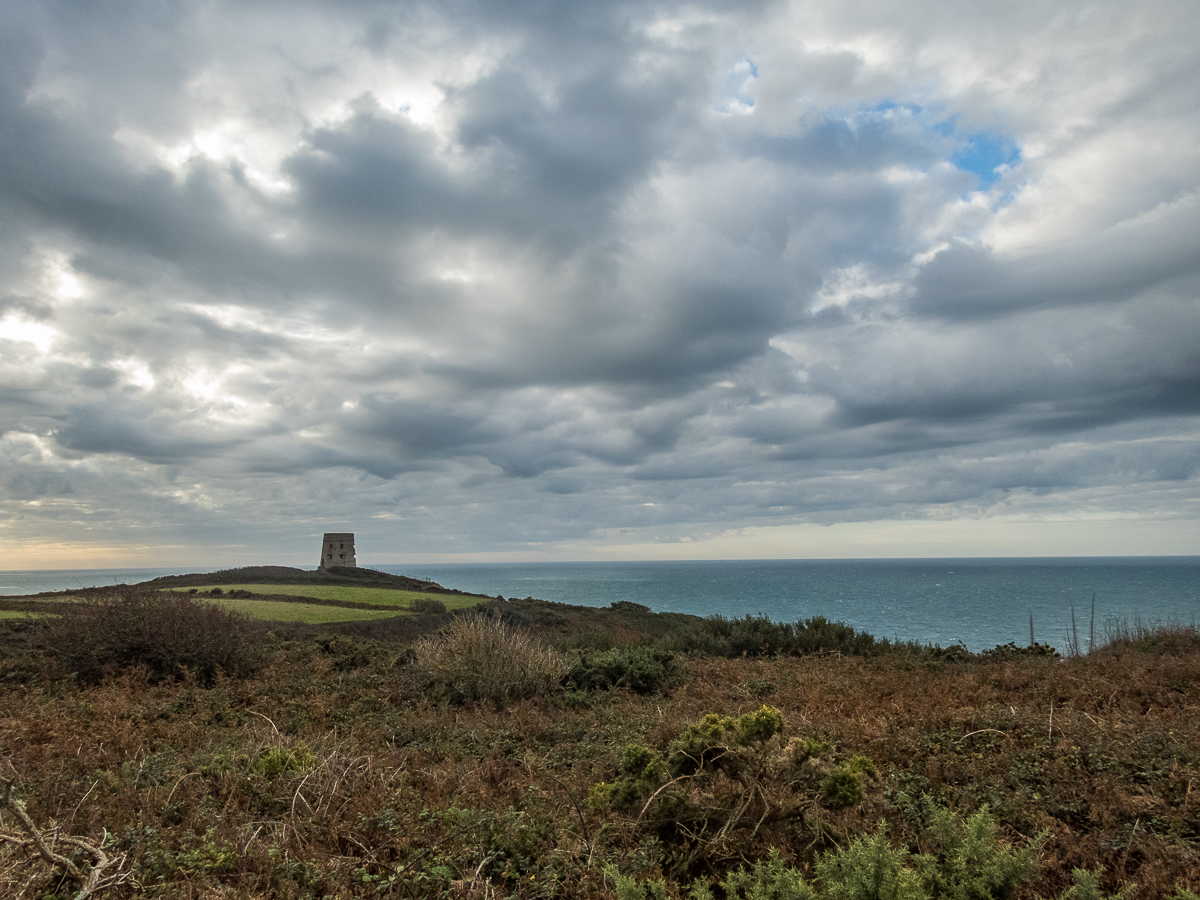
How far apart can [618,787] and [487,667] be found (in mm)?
8248

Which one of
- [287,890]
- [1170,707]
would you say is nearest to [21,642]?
[287,890]

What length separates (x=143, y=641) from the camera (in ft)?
45.1

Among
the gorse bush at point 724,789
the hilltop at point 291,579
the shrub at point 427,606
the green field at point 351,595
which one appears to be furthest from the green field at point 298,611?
the gorse bush at point 724,789

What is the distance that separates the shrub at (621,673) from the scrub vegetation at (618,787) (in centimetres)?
64

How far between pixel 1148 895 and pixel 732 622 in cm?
1749

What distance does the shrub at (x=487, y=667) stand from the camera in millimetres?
12414

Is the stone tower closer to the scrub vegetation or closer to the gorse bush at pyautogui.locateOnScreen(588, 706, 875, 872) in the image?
the scrub vegetation

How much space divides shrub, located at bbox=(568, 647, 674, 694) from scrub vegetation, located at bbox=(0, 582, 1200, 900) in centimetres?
64

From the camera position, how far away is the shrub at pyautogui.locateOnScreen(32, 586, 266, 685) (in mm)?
13422

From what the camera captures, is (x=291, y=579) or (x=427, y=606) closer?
(x=427, y=606)

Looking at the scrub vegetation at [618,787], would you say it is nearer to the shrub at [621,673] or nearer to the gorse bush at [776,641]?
the shrub at [621,673]

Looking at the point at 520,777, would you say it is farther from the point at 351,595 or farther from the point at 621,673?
the point at 351,595

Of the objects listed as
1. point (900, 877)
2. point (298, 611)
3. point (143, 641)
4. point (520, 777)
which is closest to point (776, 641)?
point (520, 777)

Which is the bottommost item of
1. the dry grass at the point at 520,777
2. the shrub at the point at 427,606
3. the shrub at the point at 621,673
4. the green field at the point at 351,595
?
the shrub at the point at 427,606
